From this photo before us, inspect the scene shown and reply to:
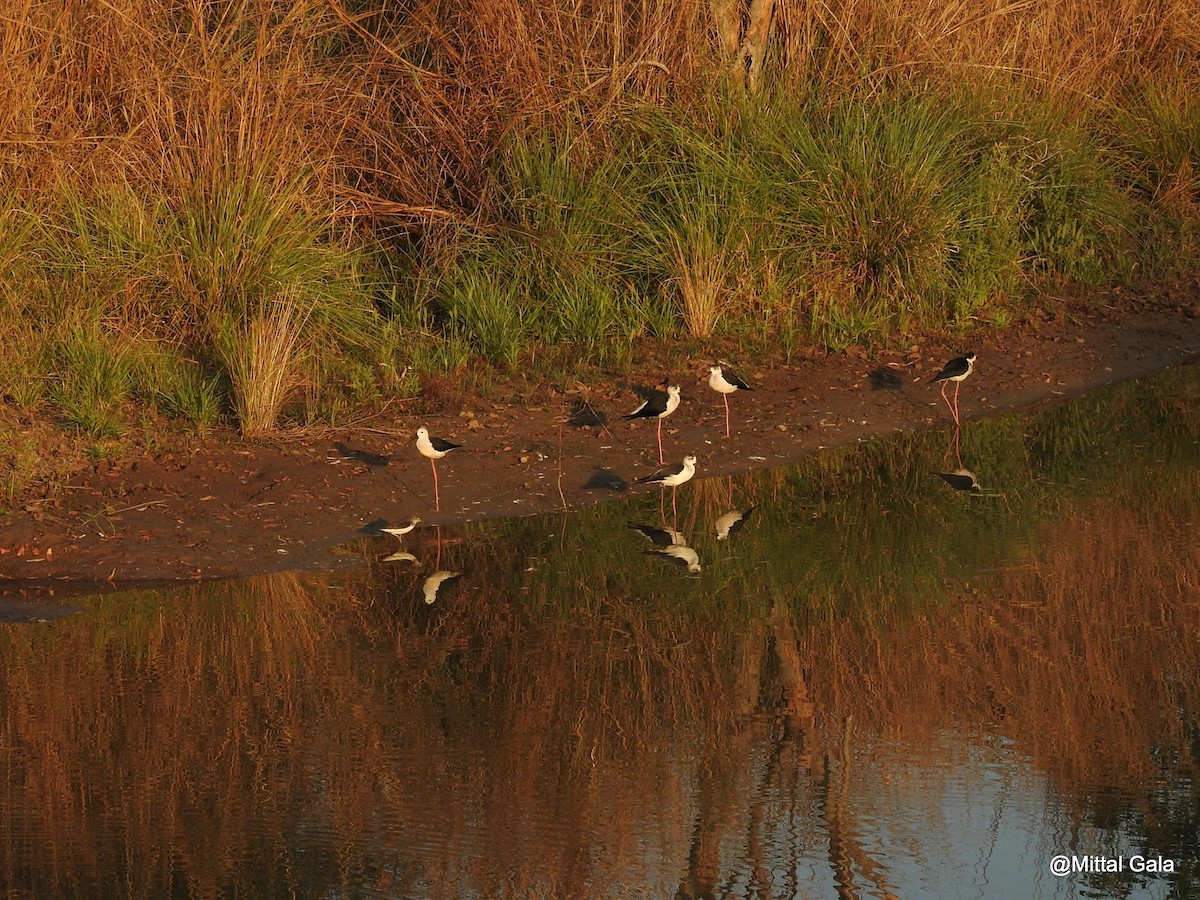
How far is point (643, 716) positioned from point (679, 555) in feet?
7.21

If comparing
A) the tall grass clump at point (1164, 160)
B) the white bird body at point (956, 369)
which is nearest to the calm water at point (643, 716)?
the white bird body at point (956, 369)

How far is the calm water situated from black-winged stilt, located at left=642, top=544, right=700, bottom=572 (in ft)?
0.17

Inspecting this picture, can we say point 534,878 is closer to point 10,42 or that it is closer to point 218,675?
point 218,675

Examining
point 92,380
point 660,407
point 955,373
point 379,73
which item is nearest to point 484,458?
point 660,407

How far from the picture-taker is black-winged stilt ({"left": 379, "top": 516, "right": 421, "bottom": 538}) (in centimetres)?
827

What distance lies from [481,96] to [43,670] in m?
6.15

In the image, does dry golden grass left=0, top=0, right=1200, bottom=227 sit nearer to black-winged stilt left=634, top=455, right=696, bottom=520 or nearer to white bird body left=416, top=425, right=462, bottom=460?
white bird body left=416, top=425, right=462, bottom=460

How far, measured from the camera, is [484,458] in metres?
9.38

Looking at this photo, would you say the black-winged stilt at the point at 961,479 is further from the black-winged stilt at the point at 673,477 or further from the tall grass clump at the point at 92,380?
the tall grass clump at the point at 92,380

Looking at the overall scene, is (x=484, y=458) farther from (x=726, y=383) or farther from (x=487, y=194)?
(x=487, y=194)

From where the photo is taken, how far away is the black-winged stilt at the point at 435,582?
7.51 meters

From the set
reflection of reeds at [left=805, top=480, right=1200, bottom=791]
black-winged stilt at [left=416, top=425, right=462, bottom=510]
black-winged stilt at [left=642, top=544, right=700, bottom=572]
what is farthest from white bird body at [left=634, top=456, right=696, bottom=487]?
reflection of reeds at [left=805, top=480, right=1200, bottom=791]

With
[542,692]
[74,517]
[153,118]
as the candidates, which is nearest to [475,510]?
[74,517]

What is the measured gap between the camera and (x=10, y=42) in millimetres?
10328
